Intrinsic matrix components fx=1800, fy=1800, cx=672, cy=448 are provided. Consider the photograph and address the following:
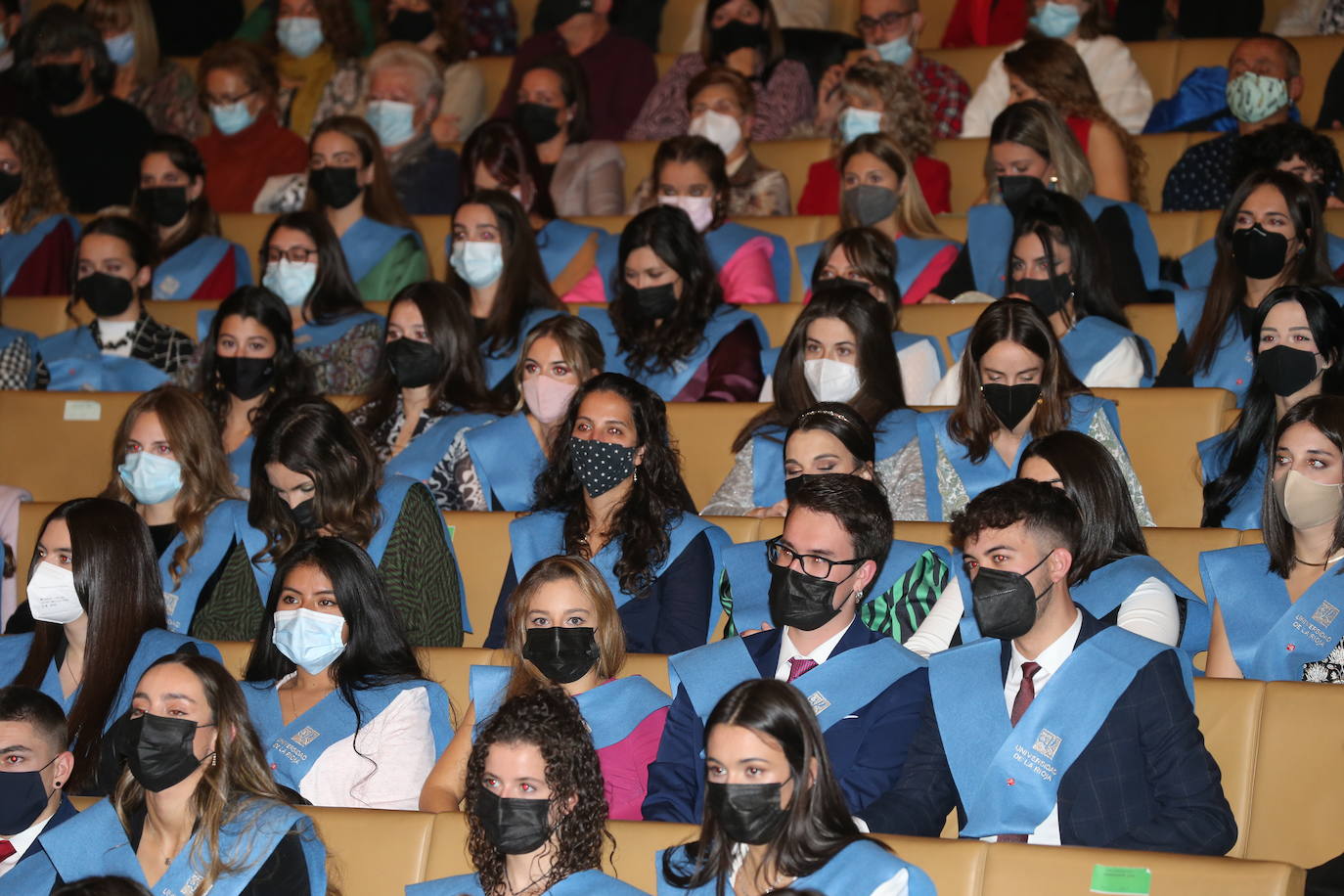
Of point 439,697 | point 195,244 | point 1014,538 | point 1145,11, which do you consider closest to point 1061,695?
point 1014,538

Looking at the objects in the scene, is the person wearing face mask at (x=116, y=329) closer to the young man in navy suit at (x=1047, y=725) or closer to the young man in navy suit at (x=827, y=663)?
the young man in navy suit at (x=827, y=663)

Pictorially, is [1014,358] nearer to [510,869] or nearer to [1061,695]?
[1061,695]

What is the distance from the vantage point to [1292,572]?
12.2 ft

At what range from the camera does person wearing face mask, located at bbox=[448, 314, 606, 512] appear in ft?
15.5

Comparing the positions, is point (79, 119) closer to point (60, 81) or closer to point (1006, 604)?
point (60, 81)

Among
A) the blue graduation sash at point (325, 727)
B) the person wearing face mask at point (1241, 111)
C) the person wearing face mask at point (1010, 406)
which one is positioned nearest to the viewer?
the blue graduation sash at point (325, 727)

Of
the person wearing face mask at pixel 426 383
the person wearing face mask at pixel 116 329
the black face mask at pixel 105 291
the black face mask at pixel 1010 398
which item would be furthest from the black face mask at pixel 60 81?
the black face mask at pixel 1010 398

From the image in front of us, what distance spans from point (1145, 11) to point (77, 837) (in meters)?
5.26

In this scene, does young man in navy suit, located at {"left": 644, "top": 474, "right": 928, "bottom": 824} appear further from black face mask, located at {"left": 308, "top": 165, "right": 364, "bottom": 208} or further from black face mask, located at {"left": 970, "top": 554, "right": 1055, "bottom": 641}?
black face mask, located at {"left": 308, "top": 165, "right": 364, "bottom": 208}

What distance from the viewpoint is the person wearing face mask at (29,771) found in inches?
133

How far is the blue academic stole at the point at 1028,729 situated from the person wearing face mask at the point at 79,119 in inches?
185

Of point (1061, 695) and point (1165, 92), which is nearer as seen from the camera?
point (1061, 695)

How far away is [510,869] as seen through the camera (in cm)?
304

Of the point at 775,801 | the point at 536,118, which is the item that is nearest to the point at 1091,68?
the point at 536,118
